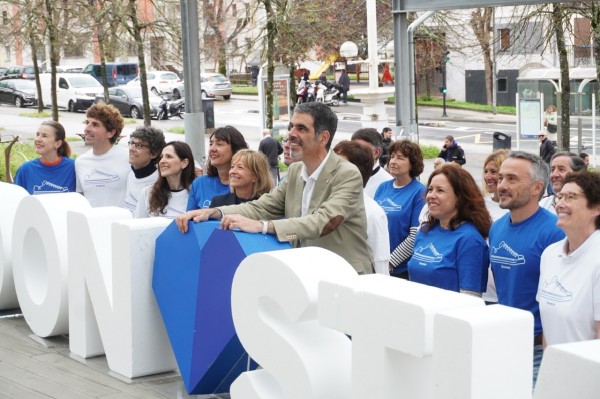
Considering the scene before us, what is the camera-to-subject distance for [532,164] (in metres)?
6.01

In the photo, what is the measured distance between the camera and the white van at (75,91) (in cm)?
4400

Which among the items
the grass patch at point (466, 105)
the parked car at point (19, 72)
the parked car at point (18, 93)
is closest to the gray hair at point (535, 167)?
the grass patch at point (466, 105)

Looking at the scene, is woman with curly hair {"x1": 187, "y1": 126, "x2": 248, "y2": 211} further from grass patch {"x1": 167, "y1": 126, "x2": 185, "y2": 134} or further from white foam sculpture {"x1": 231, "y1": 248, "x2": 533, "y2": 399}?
grass patch {"x1": 167, "y1": 126, "x2": 185, "y2": 134}

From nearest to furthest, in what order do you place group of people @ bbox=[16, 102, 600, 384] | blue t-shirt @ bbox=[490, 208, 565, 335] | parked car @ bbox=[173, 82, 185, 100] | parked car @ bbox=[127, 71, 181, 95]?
group of people @ bbox=[16, 102, 600, 384] < blue t-shirt @ bbox=[490, 208, 565, 335] < parked car @ bbox=[173, 82, 185, 100] < parked car @ bbox=[127, 71, 181, 95]

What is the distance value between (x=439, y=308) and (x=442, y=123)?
3608 centimetres

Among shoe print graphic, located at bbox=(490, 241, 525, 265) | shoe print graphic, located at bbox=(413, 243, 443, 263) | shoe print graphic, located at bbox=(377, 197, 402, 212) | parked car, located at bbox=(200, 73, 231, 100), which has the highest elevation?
parked car, located at bbox=(200, 73, 231, 100)

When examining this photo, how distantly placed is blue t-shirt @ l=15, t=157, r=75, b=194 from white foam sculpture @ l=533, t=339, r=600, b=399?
231 inches

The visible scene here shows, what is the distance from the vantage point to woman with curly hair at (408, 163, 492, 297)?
240 inches

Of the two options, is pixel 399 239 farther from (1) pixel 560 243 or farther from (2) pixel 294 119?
(1) pixel 560 243

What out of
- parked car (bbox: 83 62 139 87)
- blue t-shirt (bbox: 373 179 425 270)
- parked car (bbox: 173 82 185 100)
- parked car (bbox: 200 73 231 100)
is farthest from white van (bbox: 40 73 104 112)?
blue t-shirt (bbox: 373 179 425 270)

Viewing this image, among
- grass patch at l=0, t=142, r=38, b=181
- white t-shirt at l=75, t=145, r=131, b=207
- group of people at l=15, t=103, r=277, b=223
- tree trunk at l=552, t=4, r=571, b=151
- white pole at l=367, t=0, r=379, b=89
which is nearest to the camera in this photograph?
group of people at l=15, t=103, r=277, b=223

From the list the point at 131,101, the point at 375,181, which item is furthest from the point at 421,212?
the point at 131,101

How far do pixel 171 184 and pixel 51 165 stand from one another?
6.00 ft

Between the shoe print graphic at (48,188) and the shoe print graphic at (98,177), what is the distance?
0.93 feet
